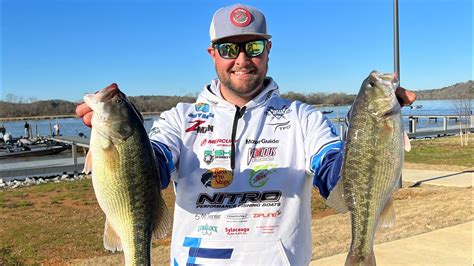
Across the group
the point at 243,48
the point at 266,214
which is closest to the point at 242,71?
the point at 243,48

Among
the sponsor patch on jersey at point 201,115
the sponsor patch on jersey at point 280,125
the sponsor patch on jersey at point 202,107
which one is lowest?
the sponsor patch on jersey at point 280,125

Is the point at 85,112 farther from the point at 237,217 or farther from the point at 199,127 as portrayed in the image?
the point at 237,217

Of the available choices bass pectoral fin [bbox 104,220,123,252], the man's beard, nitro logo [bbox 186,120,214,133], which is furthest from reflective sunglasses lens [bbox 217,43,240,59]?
bass pectoral fin [bbox 104,220,123,252]

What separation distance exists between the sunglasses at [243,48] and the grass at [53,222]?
5.95 meters

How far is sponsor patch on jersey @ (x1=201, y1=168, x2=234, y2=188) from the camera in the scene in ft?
9.62

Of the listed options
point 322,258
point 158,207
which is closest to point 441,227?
point 322,258

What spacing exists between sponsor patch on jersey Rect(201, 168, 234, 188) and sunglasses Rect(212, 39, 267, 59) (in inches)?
28.2

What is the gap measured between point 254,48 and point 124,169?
1.16 metres

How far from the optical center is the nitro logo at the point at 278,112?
123 inches

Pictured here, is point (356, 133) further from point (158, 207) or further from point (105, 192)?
point (105, 192)

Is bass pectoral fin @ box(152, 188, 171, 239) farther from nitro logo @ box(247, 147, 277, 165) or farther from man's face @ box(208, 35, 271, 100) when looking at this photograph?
man's face @ box(208, 35, 271, 100)

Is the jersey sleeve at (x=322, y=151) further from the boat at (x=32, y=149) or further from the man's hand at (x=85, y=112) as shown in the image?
the boat at (x=32, y=149)

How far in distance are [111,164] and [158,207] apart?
0.36 meters

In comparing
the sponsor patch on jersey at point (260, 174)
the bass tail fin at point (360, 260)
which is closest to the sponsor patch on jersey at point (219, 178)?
the sponsor patch on jersey at point (260, 174)
